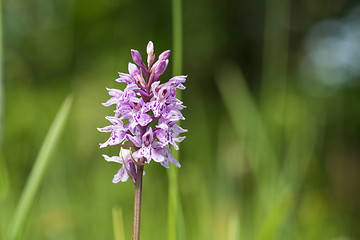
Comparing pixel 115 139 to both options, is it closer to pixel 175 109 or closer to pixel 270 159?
pixel 175 109

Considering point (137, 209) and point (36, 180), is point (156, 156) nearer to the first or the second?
point (137, 209)

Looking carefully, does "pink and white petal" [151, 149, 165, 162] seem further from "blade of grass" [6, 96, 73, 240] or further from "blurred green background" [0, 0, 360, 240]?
"blurred green background" [0, 0, 360, 240]

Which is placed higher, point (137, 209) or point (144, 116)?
point (144, 116)

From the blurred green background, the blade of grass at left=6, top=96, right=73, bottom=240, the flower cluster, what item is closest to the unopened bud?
the flower cluster

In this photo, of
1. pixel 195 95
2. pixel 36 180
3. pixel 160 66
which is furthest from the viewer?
pixel 195 95

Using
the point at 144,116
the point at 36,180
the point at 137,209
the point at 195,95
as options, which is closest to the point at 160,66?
the point at 144,116

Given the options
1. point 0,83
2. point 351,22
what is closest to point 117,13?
point 351,22

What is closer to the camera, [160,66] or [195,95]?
[160,66]

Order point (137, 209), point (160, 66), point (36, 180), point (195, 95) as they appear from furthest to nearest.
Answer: point (195, 95), point (36, 180), point (160, 66), point (137, 209)
